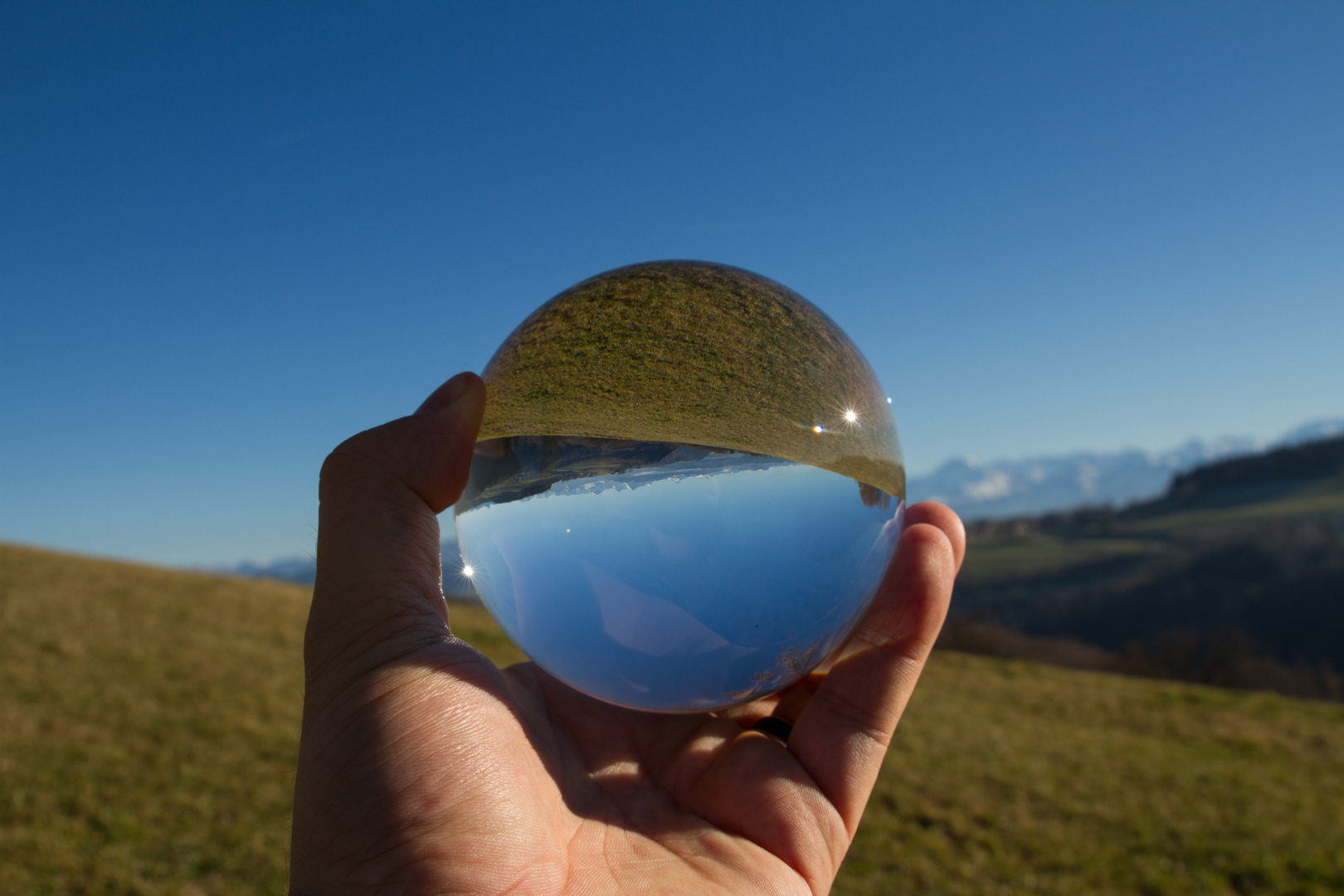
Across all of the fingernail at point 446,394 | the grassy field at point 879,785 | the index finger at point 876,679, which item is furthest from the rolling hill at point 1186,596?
the fingernail at point 446,394

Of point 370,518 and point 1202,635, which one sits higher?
point 370,518

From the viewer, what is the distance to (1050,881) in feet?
23.2

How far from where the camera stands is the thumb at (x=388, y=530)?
7.47 feet

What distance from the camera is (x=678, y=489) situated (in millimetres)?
2139

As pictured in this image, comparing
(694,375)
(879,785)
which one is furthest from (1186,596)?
(694,375)

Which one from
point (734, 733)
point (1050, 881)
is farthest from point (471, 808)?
point (1050, 881)

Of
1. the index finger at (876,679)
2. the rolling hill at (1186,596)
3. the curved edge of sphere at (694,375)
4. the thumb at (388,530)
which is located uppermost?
the curved edge of sphere at (694,375)

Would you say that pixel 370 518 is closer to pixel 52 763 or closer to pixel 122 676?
pixel 52 763

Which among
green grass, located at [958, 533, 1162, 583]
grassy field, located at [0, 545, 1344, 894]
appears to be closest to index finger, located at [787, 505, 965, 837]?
grassy field, located at [0, 545, 1344, 894]

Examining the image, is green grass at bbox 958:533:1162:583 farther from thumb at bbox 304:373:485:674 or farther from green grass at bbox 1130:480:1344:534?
thumb at bbox 304:373:485:674

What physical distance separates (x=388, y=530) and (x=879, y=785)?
8517 mm

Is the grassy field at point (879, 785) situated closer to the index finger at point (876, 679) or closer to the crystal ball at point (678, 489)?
the index finger at point (876, 679)

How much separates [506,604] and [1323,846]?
34.9 ft

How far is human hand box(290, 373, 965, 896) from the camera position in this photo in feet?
6.67
